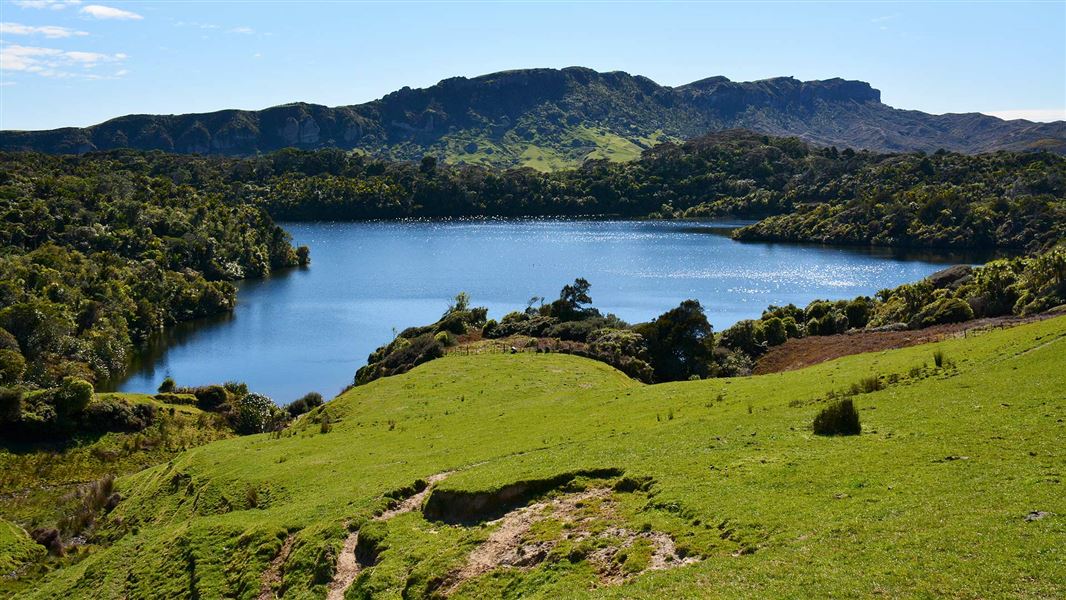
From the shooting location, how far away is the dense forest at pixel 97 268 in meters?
74.2

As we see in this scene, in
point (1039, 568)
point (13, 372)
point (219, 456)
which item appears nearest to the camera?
point (1039, 568)

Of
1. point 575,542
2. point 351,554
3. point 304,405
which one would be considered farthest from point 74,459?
point 575,542

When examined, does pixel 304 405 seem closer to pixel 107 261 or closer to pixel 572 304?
pixel 572 304

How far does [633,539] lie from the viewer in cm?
2148

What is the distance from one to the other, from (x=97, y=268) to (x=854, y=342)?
97515 millimetres

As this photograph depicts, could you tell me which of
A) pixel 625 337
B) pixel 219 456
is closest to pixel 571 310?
pixel 625 337

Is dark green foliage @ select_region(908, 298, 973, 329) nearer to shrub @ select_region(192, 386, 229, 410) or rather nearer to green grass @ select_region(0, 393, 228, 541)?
green grass @ select_region(0, 393, 228, 541)

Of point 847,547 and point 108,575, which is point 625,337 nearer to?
point 108,575

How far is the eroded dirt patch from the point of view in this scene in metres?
20.2

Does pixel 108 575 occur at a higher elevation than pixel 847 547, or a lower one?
lower

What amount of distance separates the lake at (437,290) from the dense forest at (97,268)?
184 inches

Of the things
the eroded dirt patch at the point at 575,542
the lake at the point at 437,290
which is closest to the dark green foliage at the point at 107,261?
the lake at the point at 437,290

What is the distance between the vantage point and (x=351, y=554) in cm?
2594

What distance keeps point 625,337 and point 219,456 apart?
109 ft
